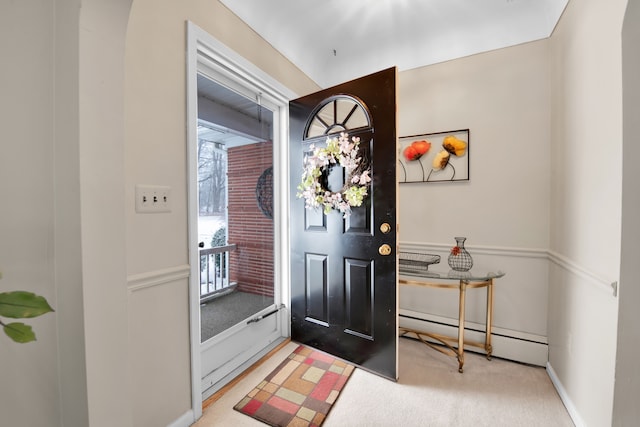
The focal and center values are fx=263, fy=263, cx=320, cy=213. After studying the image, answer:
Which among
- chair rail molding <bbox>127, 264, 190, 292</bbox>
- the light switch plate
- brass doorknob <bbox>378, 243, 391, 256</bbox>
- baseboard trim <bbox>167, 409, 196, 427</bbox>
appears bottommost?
baseboard trim <bbox>167, 409, 196, 427</bbox>

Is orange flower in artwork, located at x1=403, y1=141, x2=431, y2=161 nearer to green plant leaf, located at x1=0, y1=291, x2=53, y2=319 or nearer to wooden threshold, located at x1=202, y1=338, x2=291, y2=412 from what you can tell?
wooden threshold, located at x1=202, y1=338, x2=291, y2=412

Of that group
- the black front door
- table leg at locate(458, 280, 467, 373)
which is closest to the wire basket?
table leg at locate(458, 280, 467, 373)

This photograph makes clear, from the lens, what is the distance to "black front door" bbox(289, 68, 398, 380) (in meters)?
1.77

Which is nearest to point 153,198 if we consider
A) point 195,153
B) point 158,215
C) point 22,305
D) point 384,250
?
point 158,215

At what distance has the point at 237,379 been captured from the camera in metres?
1.81

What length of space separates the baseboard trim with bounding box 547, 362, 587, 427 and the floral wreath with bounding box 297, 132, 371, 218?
1.65 meters

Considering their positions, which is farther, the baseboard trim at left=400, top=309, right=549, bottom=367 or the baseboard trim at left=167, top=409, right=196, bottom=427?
the baseboard trim at left=400, top=309, right=549, bottom=367

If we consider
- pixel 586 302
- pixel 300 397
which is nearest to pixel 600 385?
pixel 586 302

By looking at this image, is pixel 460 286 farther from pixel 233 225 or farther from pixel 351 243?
pixel 233 225

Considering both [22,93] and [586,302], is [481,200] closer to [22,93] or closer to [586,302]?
[586,302]

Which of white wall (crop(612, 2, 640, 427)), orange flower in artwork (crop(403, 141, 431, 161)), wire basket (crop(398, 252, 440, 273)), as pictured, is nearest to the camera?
white wall (crop(612, 2, 640, 427))

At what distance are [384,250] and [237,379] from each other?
135 cm

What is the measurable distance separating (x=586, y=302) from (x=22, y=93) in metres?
2.58

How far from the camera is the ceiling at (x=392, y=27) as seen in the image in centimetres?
188
